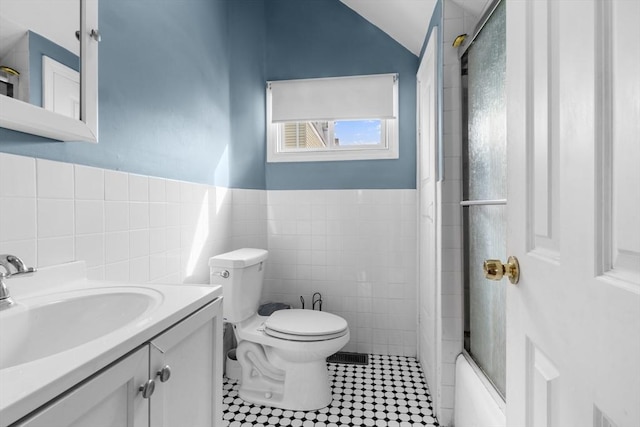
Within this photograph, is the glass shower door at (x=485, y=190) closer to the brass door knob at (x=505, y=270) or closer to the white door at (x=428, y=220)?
the white door at (x=428, y=220)

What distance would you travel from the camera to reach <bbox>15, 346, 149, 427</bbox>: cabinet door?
0.44m

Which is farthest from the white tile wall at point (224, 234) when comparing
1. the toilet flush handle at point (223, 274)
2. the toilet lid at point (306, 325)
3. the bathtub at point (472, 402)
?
the bathtub at point (472, 402)

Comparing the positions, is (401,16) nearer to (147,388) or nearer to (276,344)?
(276,344)

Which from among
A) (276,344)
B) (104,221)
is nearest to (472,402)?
(276,344)

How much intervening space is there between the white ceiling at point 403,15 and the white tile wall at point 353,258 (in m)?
1.02

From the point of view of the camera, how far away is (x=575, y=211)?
47cm

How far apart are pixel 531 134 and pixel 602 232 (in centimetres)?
27

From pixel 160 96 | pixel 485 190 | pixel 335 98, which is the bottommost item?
pixel 485 190

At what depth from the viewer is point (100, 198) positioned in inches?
43.0

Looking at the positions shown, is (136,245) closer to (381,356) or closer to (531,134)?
(531,134)

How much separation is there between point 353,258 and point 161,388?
71.3 inches

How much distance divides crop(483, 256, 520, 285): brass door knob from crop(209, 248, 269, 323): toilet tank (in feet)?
4.37

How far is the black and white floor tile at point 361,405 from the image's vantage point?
5.29ft

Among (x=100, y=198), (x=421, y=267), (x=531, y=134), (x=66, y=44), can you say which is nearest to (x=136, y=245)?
(x=100, y=198)
